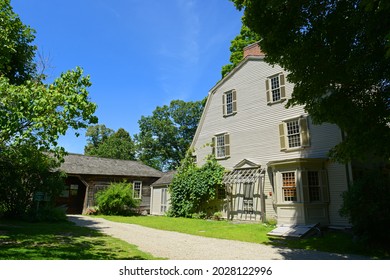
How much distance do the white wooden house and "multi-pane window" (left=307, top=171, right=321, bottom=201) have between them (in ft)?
0.16

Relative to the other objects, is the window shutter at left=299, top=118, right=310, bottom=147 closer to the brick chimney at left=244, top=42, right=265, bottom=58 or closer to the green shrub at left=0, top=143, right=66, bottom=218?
the brick chimney at left=244, top=42, right=265, bottom=58

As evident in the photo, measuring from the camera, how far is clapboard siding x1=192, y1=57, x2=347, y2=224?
1434 centimetres

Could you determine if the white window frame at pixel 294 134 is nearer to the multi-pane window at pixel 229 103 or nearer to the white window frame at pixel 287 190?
the white window frame at pixel 287 190

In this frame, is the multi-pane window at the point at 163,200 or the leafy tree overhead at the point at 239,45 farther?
the leafy tree overhead at the point at 239,45

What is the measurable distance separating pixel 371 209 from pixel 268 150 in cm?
818

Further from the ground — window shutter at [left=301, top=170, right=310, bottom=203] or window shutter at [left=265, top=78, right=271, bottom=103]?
window shutter at [left=265, top=78, right=271, bottom=103]

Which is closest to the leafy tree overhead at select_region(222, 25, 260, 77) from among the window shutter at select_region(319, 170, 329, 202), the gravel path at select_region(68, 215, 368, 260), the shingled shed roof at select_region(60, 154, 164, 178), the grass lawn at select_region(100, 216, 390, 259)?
the shingled shed roof at select_region(60, 154, 164, 178)

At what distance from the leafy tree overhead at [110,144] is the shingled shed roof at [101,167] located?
2196 centimetres

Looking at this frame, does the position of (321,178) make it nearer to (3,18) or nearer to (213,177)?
(213,177)

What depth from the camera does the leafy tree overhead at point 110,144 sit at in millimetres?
52094

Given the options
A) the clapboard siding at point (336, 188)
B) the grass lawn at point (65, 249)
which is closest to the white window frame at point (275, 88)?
the clapboard siding at point (336, 188)

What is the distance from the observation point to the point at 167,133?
1991 inches

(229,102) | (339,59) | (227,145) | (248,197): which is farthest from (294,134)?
(339,59)

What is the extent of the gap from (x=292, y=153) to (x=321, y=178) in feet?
6.95
